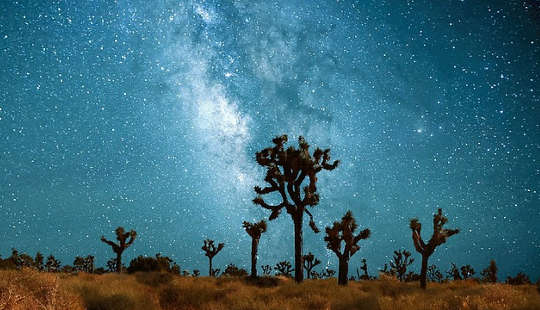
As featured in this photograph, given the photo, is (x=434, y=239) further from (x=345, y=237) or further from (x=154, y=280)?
(x=154, y=280)

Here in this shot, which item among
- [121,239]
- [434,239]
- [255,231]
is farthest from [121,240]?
[434,239]

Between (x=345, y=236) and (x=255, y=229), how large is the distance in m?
7.54

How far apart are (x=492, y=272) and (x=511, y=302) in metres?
22.5

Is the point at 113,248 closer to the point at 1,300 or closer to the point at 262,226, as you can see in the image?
the point at 262,226

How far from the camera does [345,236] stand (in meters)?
21.2

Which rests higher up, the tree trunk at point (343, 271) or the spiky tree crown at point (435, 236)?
the spiky tree crown at point (435, 236)

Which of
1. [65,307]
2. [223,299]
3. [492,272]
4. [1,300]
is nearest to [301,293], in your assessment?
[223,299]

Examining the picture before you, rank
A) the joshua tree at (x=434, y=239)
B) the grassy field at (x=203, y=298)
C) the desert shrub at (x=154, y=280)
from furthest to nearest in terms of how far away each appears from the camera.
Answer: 1. the joshua tree at (x=434, y=239)
2. the desert shrub at (x=154, y=280)
3. the grassy field at (x=203, y=298)

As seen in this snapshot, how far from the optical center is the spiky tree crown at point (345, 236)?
21.1 meters

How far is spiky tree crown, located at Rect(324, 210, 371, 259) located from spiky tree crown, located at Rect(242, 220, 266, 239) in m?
6.07

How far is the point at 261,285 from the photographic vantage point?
704 inches

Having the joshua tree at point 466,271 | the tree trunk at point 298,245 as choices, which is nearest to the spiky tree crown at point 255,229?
the tree trunk at point 298,245

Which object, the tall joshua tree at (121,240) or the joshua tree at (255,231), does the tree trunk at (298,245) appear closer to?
the joshua tree at (255,231)

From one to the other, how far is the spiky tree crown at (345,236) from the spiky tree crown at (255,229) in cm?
607
